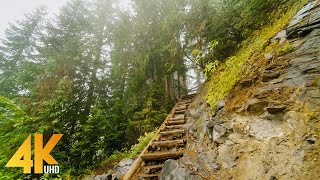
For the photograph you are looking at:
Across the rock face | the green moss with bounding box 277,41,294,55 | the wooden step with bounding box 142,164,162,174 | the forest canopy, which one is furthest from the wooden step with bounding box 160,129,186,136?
the green moss with bounding box 277,41,294,55

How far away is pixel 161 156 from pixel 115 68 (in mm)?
7453

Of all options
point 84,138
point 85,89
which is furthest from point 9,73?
point 84,138

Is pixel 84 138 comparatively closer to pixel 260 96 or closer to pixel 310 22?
pixel 260 96

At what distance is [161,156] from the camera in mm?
5438

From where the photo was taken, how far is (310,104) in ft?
11.0

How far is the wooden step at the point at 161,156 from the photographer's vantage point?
534 centimetres

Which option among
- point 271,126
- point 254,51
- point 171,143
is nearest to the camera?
point 271,126

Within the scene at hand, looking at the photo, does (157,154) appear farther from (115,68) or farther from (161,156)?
(115,68)

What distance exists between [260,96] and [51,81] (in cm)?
996

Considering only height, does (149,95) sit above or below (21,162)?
above

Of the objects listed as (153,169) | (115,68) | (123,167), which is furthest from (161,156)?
(115,68)

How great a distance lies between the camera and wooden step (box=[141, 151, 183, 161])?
534cm

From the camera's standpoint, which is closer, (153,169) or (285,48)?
(285,48)

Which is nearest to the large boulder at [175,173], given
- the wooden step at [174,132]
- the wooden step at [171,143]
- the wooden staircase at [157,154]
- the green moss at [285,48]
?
the wooden staircase at [157,154]
